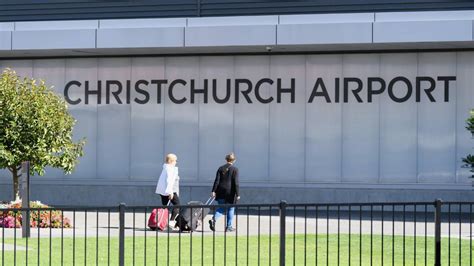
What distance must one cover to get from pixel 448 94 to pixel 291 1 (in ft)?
15.0

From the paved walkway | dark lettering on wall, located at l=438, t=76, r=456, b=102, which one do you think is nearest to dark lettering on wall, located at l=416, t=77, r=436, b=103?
dark lettering on wall, located at l=438, t=76, r=456, b=102

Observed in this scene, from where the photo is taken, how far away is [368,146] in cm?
3120

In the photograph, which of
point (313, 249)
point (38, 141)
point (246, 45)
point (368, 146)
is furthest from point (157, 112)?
point (313, 249)

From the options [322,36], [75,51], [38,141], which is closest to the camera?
[38,141]

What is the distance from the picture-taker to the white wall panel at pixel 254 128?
105 ft

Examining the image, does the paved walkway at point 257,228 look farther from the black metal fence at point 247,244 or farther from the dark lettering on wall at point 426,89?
the dark lettering on wall at point 426,89

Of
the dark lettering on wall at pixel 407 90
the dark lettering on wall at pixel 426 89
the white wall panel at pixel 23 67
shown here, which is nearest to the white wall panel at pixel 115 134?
the white wall panel at pixel 23 67

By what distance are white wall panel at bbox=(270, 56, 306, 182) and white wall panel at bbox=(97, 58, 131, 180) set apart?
396cm

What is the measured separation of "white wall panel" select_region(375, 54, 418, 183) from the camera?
102ft

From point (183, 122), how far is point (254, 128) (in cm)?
193

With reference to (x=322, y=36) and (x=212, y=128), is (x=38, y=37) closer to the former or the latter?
(x=212, y=128)

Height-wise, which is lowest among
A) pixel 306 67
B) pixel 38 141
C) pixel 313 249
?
pixel 313 249

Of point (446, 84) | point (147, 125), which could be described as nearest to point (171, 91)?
point (147, 125)

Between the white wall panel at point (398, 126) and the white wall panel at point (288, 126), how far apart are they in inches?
81.4
